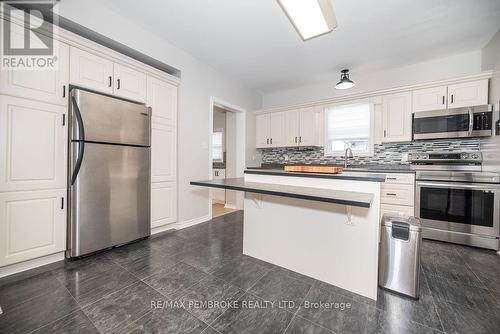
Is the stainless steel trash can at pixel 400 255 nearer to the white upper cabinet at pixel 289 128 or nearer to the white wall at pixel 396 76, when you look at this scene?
the white upper cabinet at pixel 289 128

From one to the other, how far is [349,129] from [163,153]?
11.2ft

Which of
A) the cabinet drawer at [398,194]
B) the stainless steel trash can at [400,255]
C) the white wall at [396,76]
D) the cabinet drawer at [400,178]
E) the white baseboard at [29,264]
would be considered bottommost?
the white baseboard at [29,264]

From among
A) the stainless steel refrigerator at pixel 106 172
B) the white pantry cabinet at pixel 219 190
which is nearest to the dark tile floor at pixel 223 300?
the stainless steel refrigerator at pixel 106 172

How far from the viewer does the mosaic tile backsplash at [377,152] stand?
3.17 m

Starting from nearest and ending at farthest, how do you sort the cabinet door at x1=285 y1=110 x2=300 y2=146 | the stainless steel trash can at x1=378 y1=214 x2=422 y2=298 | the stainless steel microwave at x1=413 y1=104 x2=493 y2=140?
the stainless steel trash can at x1=378 y1=214 x2=422 y2=298
the stainless steel microwave at x1=413 y1=104 x2=493 y2=140
the cabinet door at x1=285 y1=110 x2=300 y2=146

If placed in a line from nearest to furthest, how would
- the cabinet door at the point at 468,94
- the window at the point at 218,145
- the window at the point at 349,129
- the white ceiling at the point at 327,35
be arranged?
the white ceiling at the point at 327,35 → the cabinet door at the point at 468,94 → the window at the point at 349,129 → the window at the point at 218,145

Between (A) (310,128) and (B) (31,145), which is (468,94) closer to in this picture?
(A) (310,128)

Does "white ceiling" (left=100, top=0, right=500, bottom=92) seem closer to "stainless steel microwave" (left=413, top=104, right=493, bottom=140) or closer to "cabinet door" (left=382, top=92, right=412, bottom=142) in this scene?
"cabinet door" (left=382, top=92, right=412, bottom=142)

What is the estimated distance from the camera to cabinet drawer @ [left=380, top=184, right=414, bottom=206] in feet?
9.73

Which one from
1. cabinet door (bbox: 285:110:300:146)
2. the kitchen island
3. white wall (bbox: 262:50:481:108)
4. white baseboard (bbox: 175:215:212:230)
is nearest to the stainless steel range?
white wall (bbox: 262:50:481:108)

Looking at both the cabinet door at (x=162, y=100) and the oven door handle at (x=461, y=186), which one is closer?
the oven door handle at (x=461, y=186)

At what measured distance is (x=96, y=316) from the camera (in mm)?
1384

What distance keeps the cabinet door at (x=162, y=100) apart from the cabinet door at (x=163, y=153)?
12 centimetres

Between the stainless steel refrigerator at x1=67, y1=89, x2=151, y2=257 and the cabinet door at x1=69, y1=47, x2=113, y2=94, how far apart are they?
0.62 ft
